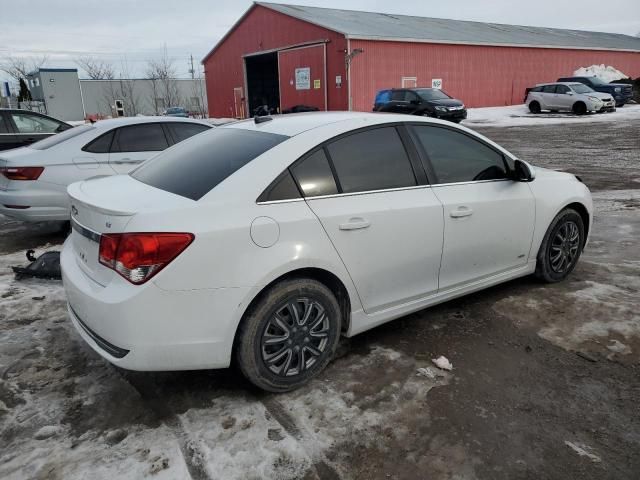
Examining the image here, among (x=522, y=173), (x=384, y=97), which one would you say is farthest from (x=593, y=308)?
(x=384, y=97)

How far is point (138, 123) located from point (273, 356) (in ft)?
15.8

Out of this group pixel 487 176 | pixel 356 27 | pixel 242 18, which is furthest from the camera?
pixel 242 18

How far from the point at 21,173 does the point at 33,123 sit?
14.5ft

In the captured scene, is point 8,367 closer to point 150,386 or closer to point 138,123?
point 150,386

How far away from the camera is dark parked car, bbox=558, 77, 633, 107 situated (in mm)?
29281

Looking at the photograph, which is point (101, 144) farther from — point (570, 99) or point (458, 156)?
point (570, 99)

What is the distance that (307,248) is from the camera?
287 centimetres

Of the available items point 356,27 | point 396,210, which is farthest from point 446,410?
point 356,27

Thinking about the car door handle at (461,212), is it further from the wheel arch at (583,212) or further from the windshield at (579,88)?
the windshield at (579,88)

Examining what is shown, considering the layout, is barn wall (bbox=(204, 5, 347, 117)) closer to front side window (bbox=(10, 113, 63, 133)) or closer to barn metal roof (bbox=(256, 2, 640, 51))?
barn metal roof (bbox=(256, 2, 640, 51))

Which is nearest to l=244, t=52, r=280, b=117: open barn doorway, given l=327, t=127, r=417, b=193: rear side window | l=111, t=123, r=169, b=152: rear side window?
l=111, t=123, r=169, b=152: rear side window

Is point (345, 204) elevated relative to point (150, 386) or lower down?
elevated

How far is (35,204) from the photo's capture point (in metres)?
6.01

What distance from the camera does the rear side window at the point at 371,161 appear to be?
3193 mm
